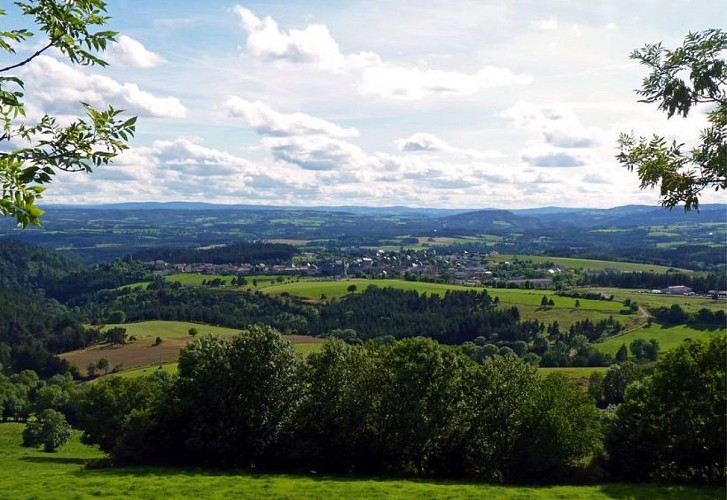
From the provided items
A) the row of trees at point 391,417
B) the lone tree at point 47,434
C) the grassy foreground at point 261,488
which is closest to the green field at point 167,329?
the lone tree at point 47,434

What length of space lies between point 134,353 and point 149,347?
6.13 metres

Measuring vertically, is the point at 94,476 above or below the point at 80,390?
above

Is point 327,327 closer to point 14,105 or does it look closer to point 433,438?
point 433,438

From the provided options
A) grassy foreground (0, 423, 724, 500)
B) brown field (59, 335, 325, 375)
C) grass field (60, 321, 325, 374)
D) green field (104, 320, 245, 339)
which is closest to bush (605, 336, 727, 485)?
grassy foreground (0, 423, 724, 500)

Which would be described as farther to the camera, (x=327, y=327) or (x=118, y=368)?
(x=327, y=327)

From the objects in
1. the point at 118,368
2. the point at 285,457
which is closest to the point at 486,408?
the point at 285,457

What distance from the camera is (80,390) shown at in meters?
96.9

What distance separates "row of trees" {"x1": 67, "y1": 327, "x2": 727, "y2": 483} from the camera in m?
36.7

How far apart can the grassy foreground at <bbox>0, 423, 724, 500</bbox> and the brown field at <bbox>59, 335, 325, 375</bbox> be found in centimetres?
8394

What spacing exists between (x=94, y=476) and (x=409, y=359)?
66.6ft

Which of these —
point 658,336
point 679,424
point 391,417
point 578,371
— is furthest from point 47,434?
point 658,336

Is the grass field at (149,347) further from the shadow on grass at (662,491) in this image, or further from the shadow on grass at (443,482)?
the shadow on grass at (662,491)

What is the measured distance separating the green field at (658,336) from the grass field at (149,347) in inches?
2551

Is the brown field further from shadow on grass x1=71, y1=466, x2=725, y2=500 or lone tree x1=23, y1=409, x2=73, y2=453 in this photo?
shadow on grass x1=71, y1=466, x2=725, y2=500
